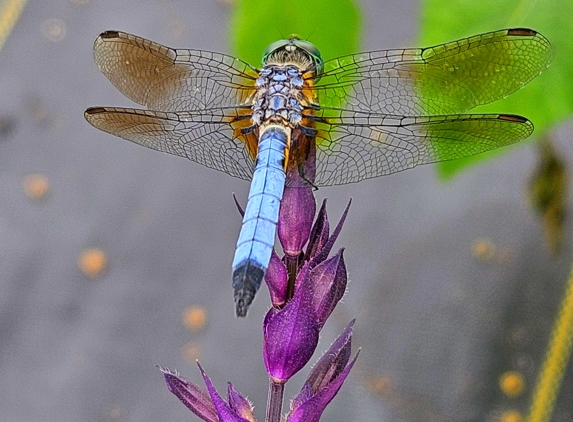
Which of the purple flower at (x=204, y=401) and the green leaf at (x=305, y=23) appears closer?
the purple flower at (x=204, y=401)

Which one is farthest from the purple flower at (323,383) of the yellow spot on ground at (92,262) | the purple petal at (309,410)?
the yellow spot on ground at (92,262)

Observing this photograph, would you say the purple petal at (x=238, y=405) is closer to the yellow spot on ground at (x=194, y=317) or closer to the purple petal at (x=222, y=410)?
the purple petal at (x=222, y=410)

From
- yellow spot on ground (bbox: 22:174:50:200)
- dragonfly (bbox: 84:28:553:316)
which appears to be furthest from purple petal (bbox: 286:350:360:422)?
yellow spot on ground (bbox: 22:174:50:200)

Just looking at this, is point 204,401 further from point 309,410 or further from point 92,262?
point 92,262

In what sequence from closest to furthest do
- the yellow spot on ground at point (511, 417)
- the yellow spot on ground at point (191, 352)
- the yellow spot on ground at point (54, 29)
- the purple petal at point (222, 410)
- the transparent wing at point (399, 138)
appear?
the purple petal at point (222, 410) < the transparent wing at point (399, 138) < the yellow spot on ground at point (511, 417) < the yellow spot on ground at point (191, 352) < the yellow spot on ground at point (54, 29)

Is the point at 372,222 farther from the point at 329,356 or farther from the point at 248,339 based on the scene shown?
the point at 329,356

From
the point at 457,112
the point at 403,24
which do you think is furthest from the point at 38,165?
the point at 457,112
